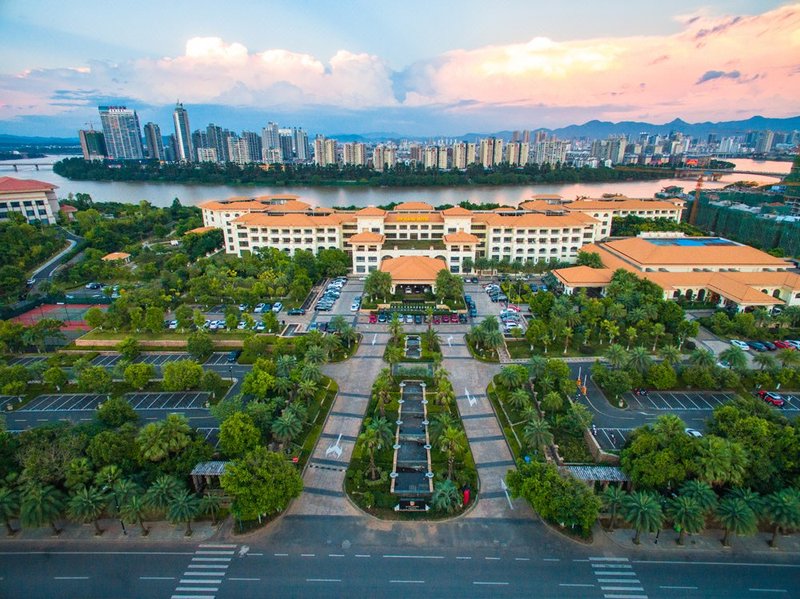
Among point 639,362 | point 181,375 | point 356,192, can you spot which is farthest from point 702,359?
point 356,192

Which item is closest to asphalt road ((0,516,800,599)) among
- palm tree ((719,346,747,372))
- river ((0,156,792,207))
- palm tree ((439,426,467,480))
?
palm tree ((439,426,467,480))

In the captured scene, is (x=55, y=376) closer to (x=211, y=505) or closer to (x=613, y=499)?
(x=211, y=505)

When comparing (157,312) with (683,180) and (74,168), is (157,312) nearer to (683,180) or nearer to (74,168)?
(74,168)

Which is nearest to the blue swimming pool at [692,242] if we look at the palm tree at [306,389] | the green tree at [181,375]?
the palm tree at [306,389]

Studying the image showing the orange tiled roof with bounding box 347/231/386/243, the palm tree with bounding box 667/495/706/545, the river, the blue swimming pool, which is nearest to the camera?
the palm tree with bounding box 667/495/706/545

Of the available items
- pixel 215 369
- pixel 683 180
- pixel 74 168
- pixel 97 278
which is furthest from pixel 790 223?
pixel 74 168

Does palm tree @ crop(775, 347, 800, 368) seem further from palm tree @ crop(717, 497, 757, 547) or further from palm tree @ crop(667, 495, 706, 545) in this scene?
palm tree @ crop(667, 495, 706, 545)
